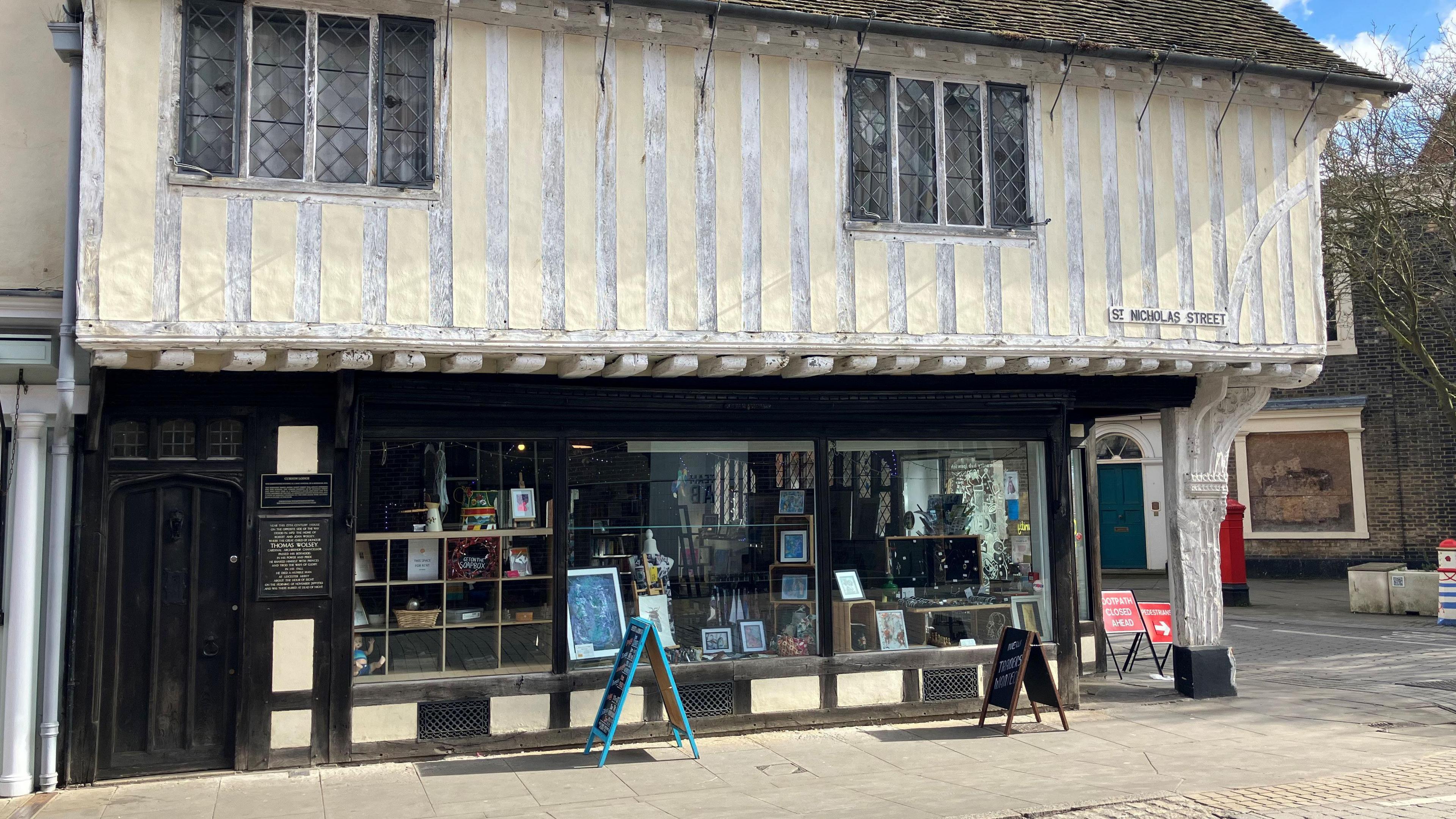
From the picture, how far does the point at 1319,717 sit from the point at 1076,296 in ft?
14.4

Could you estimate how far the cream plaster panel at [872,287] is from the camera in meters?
8.77

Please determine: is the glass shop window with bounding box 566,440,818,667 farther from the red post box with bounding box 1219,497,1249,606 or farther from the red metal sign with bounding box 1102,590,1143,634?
the red post box with bounding box 1219,497,1249,606

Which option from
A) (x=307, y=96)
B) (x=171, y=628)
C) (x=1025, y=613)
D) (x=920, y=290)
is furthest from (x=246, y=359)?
(x=1025, y=613)

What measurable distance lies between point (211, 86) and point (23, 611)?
150 inches

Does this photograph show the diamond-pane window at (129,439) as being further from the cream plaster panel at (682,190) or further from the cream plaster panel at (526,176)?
the cream plaster panel at (682,190)

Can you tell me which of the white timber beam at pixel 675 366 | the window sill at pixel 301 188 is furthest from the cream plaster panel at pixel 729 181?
the window sill at pixel 301 188

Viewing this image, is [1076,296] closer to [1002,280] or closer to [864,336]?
[1002,280]

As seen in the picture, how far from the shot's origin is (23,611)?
7.43 meters

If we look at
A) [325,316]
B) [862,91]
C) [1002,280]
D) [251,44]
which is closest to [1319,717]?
[1002,280]

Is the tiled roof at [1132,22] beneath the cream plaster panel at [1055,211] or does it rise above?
above

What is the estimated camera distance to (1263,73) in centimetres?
958

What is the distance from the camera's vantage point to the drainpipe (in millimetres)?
7301

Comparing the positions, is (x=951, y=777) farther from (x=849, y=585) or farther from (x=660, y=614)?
(x=660, y=614)

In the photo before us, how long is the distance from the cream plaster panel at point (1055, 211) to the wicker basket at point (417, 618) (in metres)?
5.59
